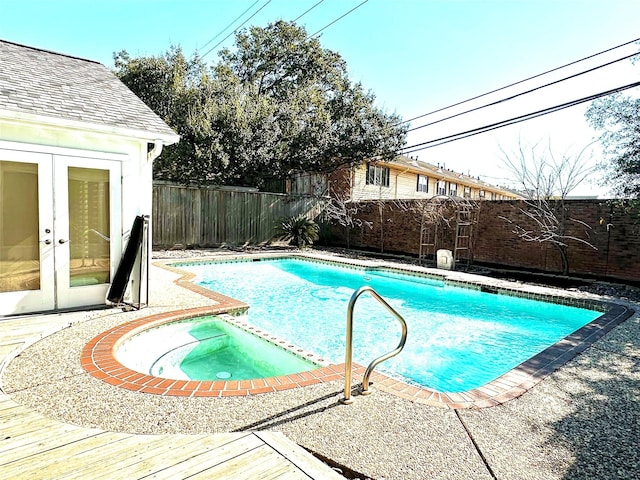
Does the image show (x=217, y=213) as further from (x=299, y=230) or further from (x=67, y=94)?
(x=67, y=94)

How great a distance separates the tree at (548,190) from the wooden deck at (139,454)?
402 inches

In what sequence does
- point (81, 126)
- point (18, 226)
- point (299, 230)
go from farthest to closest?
point (299, 230)
point (81, 126)
point (18, 226)

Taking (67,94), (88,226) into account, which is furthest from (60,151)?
(67,94)

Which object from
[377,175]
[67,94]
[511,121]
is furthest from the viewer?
[377,175]

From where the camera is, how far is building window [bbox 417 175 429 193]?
75.9ft

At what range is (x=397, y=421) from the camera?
106 inches

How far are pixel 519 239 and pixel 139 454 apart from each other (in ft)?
38.6

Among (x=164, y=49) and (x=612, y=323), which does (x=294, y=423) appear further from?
(x=164, y=49)

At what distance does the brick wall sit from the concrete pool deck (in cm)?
741

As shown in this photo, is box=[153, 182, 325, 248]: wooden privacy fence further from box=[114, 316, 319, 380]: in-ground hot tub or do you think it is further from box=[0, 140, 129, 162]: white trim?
box=[114, 316, 319, 380]: in-ground hot tub

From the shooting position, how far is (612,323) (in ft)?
18.9

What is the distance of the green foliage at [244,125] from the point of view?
14539 millimetres

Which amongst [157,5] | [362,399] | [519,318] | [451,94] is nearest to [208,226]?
[157,5]

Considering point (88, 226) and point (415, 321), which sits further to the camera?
point (415, 321)
